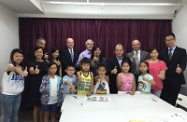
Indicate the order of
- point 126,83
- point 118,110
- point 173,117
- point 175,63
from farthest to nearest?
point 175,63, point 126,83, point 118,110, point 173,117

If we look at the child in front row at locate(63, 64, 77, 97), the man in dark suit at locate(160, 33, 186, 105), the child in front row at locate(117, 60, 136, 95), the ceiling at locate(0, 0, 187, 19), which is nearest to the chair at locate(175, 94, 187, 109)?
the child in front row at locate(117, 60, 136, 95)

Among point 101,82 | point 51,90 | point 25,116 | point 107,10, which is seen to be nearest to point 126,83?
point 101,82

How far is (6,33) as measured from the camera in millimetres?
3689

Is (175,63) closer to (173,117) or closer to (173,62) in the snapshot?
(173,62)

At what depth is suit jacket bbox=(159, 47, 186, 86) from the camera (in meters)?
3.56

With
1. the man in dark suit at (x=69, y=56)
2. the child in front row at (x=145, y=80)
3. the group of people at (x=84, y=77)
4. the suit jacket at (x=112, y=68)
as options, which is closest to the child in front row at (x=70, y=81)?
the group of people at (x=84, y=77)

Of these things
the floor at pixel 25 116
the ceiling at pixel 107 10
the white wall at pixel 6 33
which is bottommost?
the floor at pixel 25 116

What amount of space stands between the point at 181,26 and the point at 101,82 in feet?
7.59

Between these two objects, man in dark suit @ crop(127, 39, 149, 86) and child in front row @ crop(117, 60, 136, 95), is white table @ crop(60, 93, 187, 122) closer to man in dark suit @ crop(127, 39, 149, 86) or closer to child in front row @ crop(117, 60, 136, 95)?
child in front row @ crop(117, 60, 136, 95)

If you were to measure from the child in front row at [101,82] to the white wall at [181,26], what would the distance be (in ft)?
6.31

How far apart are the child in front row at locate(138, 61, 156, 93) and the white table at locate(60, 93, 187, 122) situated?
16.3 inches

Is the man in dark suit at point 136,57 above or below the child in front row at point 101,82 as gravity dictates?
above

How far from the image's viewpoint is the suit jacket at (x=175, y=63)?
3.56 metres

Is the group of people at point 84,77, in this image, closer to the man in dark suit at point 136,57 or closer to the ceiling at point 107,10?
the man in dark suit at point 136,57
